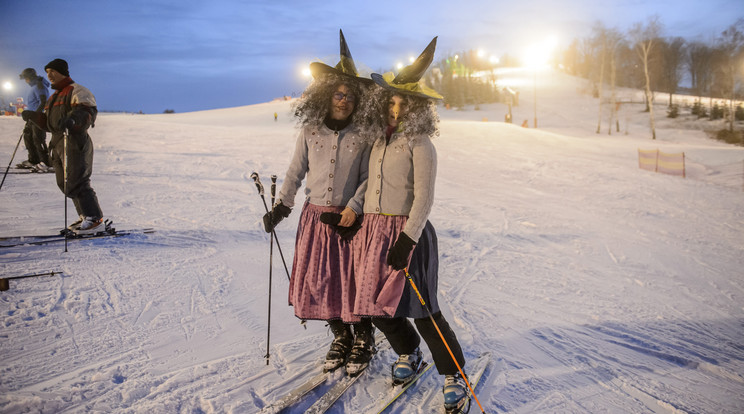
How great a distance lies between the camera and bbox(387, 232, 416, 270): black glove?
7.47 ft

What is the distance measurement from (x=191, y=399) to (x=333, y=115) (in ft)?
6.30

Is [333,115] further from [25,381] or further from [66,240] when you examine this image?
[66,240]

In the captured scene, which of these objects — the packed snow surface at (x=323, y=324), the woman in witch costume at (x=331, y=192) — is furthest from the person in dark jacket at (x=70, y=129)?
the woman in witch costume at (x=331, y=192)

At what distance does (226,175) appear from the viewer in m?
9.92

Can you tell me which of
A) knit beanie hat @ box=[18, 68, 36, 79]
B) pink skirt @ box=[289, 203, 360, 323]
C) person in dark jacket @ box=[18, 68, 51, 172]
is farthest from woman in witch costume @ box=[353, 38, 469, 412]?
knit beanie hat @ box=[18, 68, 36, 79]

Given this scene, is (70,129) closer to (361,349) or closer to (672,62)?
(361,349)

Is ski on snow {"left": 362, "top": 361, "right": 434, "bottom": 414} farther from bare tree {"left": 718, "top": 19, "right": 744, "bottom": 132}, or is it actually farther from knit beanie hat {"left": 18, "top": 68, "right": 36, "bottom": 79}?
bare tree {"left": 718, "top": 19, "right": 744, "bottom": 132}

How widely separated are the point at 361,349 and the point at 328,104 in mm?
1647

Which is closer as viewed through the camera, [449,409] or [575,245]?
[449,409]

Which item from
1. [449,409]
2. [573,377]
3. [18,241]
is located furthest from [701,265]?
[18,241]

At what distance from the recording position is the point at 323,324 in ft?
11.6

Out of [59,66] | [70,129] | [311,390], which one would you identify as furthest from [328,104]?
[59,66]

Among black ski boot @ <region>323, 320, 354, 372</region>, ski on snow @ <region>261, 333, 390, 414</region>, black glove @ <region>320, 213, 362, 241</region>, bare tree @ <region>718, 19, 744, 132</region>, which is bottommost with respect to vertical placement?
ski on snow @ <region>261, 333, 390, 414</region>

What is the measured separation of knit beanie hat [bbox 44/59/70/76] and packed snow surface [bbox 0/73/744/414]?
191cm
